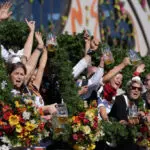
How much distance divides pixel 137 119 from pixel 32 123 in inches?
63.2

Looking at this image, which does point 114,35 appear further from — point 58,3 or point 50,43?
point 50,43

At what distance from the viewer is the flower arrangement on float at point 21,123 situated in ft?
20.2

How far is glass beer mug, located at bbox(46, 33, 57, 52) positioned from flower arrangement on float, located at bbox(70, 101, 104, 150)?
1.11 m

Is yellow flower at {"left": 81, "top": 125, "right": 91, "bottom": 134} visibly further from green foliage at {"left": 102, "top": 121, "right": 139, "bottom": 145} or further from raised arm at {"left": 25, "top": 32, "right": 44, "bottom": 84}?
raised arm at {"left": 25, "top": 32, "right": 44, "bottom": 84}

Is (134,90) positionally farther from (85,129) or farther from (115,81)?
(85,129)

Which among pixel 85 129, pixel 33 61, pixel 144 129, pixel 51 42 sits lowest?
pixel 144 129

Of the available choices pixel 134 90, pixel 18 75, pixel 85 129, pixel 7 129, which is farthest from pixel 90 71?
pixel 7 129

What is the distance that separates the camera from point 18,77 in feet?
21.5

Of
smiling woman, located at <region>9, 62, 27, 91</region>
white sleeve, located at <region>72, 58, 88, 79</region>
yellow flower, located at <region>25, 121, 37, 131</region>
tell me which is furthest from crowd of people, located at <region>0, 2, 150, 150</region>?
yellow flower, located at <region>25, 121, 37, 131</region>

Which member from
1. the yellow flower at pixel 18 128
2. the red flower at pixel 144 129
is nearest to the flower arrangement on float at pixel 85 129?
the red flower at pixel 144 129

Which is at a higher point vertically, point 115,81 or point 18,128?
point 115,81

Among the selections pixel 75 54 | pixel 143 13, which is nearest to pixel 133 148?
pixel 75 54

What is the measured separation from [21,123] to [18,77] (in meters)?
0.55

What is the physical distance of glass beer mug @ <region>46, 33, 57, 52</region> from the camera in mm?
7609
